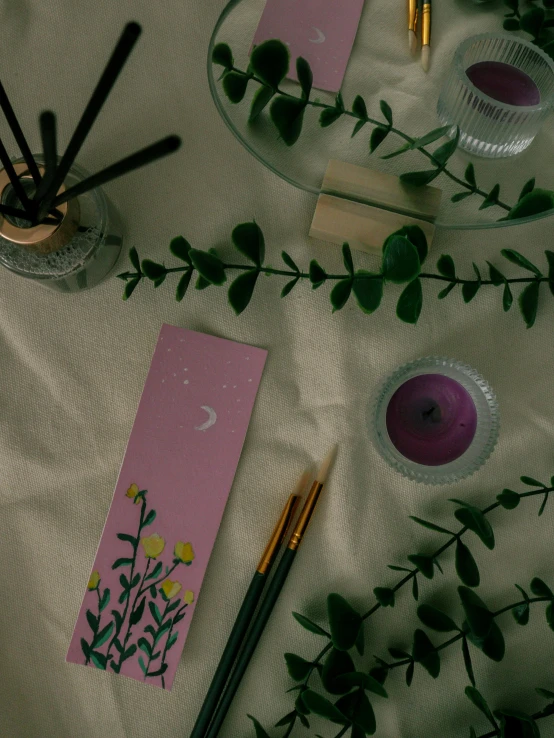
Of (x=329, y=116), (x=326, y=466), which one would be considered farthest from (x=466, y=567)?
(x=329, y=116)

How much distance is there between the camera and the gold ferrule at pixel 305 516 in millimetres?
517

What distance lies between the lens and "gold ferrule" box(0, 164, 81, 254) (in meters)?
0.42

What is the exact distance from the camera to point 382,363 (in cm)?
54

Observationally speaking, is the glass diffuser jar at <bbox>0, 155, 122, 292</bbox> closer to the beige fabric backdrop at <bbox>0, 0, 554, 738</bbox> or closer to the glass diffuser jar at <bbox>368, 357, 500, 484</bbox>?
the beige fabric backdrop at <bbox>0, 0, 554, 738</bbox>

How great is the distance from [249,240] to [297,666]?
32cm

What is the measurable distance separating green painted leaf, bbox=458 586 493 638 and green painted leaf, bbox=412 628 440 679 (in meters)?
0.04

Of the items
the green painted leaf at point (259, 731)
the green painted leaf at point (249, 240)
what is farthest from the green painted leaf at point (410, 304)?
the green painted leaf at point (259, 731)

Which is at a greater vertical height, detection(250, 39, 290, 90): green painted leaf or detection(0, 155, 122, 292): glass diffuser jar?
detection(250, 39, 290, 90): green painted leaf

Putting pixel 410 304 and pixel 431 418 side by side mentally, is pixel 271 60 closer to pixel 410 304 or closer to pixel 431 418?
pixel 410 304

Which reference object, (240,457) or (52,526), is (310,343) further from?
(52,526)

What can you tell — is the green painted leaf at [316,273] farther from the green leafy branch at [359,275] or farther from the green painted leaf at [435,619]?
the green painted leaf at [435,619]

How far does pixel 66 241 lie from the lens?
1.49 feet

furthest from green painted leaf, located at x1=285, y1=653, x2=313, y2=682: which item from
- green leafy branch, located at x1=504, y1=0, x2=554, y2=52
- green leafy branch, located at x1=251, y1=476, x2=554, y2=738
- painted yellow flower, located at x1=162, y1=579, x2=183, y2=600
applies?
green leafy branch, located at x1=504, y1=0, x2=554, y2=52

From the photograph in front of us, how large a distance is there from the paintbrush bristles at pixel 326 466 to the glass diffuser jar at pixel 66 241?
0.24 meters
